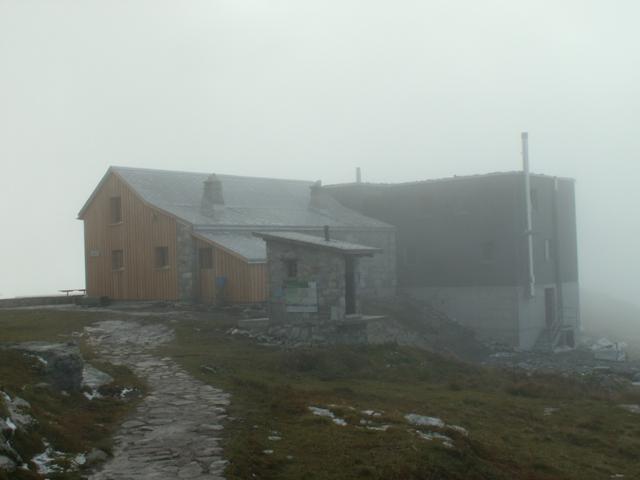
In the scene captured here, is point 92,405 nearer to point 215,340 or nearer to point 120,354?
point 120,354

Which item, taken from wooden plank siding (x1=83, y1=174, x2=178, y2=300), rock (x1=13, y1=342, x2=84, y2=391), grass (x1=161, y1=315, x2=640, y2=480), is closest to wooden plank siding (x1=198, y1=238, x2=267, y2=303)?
wooden plank siding (x1=83, y1=174, x2=178, y2=300)

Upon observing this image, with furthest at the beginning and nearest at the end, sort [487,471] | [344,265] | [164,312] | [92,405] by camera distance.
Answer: [164,312] → [344,265] → [92,405] → [487,471]

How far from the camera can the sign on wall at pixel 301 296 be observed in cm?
2444

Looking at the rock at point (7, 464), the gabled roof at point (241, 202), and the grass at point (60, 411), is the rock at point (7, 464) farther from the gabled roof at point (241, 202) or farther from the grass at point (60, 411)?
the gabled roof at point (241, 202)

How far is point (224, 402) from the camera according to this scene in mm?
15281

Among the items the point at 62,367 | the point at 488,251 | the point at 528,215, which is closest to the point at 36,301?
the point at 488,251

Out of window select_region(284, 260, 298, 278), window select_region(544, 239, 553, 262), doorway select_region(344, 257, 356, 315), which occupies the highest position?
window select_region(544, 239, 553, 262)

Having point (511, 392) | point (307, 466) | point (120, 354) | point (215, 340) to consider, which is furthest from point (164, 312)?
point (307, 466)

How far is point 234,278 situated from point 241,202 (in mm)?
8997

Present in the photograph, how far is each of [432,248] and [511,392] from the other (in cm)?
2506

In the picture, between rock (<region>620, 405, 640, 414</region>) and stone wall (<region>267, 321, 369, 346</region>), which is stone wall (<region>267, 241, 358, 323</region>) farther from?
rock (<region>620, 405, 640, 414</region>)

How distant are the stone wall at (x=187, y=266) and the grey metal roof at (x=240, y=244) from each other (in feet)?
1.88

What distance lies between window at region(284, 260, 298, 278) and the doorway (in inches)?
63.8

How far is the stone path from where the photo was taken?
10633mm
